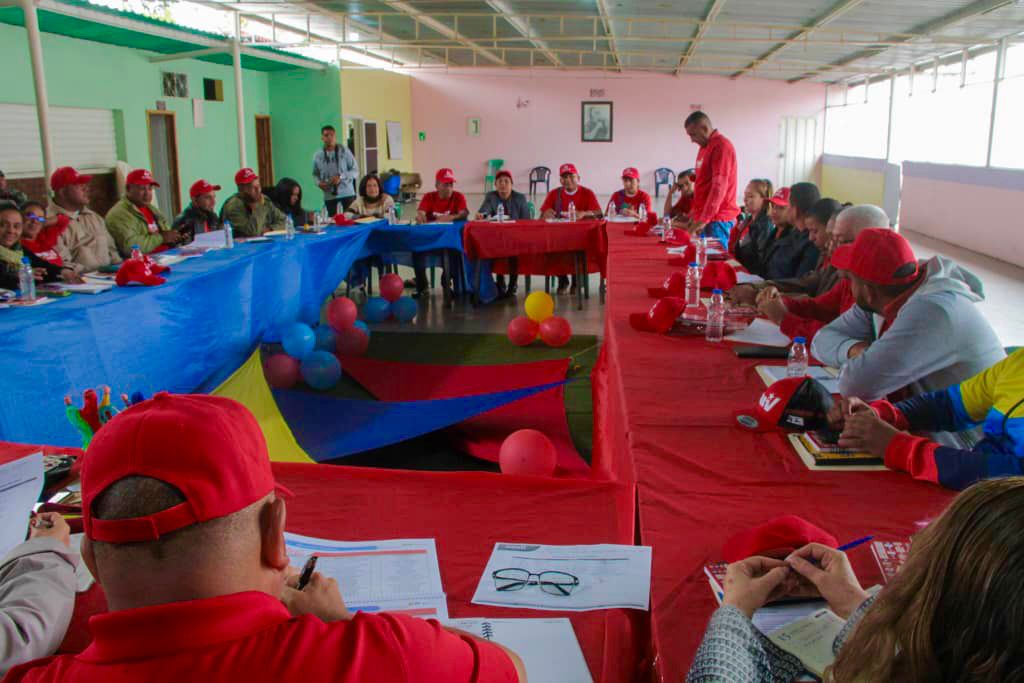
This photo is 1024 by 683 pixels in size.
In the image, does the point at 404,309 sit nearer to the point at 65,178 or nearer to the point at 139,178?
the point at 139,178

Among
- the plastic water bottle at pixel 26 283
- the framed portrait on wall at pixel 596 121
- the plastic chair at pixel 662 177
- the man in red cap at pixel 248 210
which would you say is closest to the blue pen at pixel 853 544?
the plastic water bottle at pixel 26 283

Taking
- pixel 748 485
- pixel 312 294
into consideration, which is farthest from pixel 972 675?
pixel 312 294

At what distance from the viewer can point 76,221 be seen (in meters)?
4.83

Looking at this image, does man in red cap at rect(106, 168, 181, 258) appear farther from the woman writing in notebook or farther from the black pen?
the woman writing in notebook

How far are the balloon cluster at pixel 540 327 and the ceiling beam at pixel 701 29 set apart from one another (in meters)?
5.69

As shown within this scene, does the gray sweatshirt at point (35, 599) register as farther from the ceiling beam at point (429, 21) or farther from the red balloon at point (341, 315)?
the ceiling beam at point (429, 21)

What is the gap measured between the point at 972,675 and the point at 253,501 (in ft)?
2.29

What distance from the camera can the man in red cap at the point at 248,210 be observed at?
638 centimetres

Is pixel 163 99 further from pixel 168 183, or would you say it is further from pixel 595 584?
pixel 595 584

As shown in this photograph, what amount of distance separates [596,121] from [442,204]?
38.0 feet

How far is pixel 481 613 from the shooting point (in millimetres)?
1222

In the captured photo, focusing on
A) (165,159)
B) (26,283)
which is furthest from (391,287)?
(165,159)

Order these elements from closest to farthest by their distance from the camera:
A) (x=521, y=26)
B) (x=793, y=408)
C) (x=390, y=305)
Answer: (x=793, y=408) → (x=390, y=305) → (x=521, y=26)

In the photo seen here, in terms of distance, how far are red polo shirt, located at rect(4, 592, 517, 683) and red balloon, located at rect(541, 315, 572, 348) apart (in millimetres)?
4824
